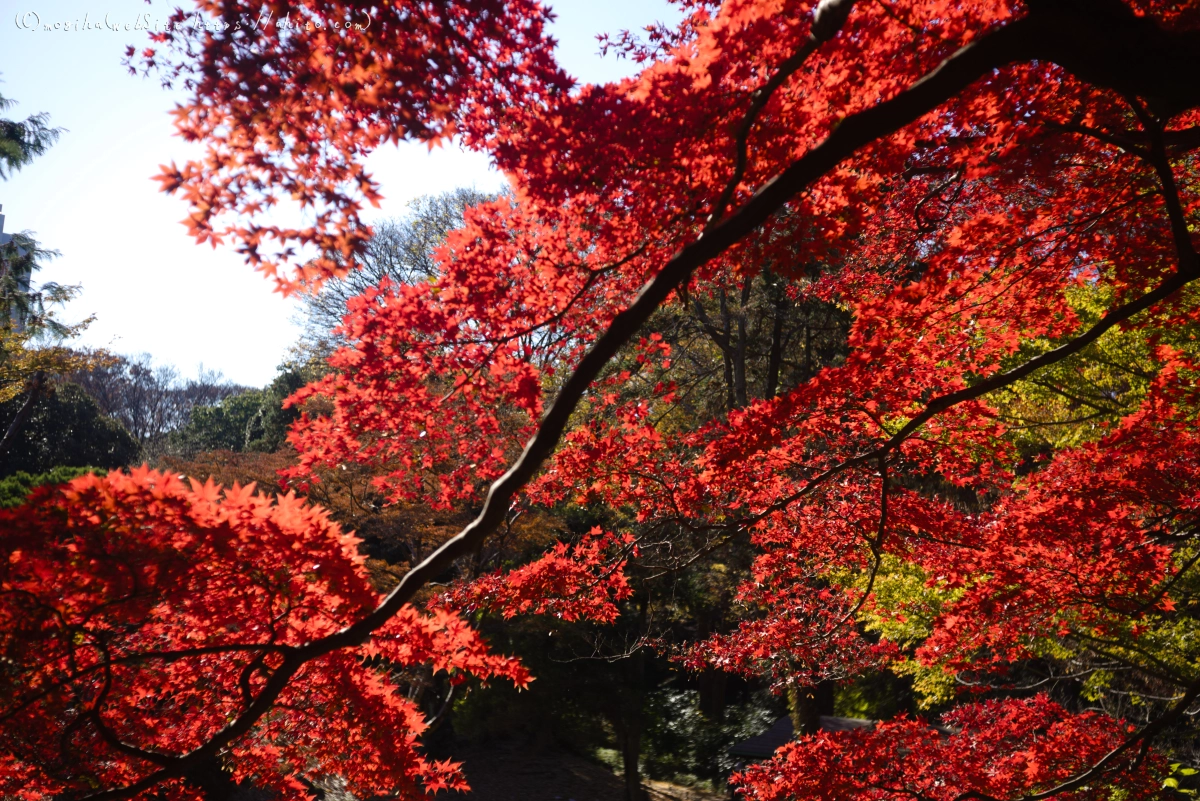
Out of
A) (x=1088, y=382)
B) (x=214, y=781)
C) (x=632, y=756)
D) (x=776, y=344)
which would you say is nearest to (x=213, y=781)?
(x=214, y=781)

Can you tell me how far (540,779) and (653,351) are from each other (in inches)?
406

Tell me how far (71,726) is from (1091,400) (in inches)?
374

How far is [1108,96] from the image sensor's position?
11.9ft

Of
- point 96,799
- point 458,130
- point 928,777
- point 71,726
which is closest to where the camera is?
point 96,799

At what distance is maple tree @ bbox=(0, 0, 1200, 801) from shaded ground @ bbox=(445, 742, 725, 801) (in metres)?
7.85

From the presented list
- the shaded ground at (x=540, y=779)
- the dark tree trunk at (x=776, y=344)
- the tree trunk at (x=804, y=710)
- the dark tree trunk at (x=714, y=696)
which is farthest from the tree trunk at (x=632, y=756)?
the dark tree trunk at (x=776, y=344)

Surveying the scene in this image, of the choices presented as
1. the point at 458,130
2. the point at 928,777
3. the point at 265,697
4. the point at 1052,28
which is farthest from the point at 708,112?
the point at 928,777

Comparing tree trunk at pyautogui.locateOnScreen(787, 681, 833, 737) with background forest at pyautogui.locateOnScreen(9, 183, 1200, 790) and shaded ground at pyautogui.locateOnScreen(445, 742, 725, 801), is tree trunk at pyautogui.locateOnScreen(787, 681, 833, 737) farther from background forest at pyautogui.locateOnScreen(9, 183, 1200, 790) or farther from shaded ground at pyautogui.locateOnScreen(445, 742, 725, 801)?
shaded ground at pyautogui.locateOnScreen(445, 742, 725, 801)

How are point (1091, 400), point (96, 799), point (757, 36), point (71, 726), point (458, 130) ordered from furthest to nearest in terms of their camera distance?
point (1091, 400)
point (458, 130)
point (757, 36)
point (71, 726)
point (96, 799)

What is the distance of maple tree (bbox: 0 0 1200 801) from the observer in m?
2.65

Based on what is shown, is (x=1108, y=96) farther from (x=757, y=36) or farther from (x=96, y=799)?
(x=96, y=799)

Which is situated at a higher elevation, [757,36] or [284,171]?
[757,36]

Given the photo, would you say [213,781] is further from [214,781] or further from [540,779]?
[540,779]

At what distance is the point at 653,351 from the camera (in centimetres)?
573
